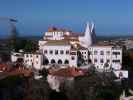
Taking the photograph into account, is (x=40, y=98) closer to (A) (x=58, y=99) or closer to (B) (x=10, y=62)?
(A) (x=58, y=99)

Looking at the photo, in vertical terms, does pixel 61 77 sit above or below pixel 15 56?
below

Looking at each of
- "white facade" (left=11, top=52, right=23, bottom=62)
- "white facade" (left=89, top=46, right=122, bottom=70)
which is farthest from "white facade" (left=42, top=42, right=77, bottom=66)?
"white facade" (left=11, top=52, right=23, bottom=62)

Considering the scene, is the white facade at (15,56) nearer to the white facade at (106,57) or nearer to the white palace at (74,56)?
the white palace at (74,56)

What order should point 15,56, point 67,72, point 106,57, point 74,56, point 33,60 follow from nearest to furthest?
point 67,72 → point 74,56 → point 106,57 → point 33,60 → point 15,56

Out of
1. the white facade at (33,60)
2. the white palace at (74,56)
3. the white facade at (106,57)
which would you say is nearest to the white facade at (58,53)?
the white palace at (74,56)

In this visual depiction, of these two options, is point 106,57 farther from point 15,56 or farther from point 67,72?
point 15,56

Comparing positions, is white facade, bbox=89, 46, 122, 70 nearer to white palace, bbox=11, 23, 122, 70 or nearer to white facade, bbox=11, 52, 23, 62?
white palace, bbox=11, 23, 122, 70

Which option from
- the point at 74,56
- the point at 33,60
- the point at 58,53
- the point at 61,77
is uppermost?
the point at 58,53

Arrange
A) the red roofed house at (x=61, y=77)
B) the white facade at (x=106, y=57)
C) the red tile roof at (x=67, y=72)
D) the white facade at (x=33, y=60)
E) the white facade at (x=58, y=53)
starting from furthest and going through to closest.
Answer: the white facade at (x=58, y=53) → the white facade at (x=33, y=60) → the white facade at (x=106, y=57) → the red tile roof at (x=67, y=72) → the red roofed house at (x=61, y=77)

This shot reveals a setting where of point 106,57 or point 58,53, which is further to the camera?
point 58,53

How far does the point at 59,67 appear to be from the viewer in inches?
1419

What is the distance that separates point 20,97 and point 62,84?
442 cm

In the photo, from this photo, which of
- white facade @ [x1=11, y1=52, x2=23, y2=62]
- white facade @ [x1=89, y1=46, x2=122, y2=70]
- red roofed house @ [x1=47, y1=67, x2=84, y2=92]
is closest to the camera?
red roofed house @ [x1=47, y1=67, x2=84, y2=92]

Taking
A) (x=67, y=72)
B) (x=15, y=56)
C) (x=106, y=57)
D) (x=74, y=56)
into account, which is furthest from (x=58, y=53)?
(x=67, y=72)
